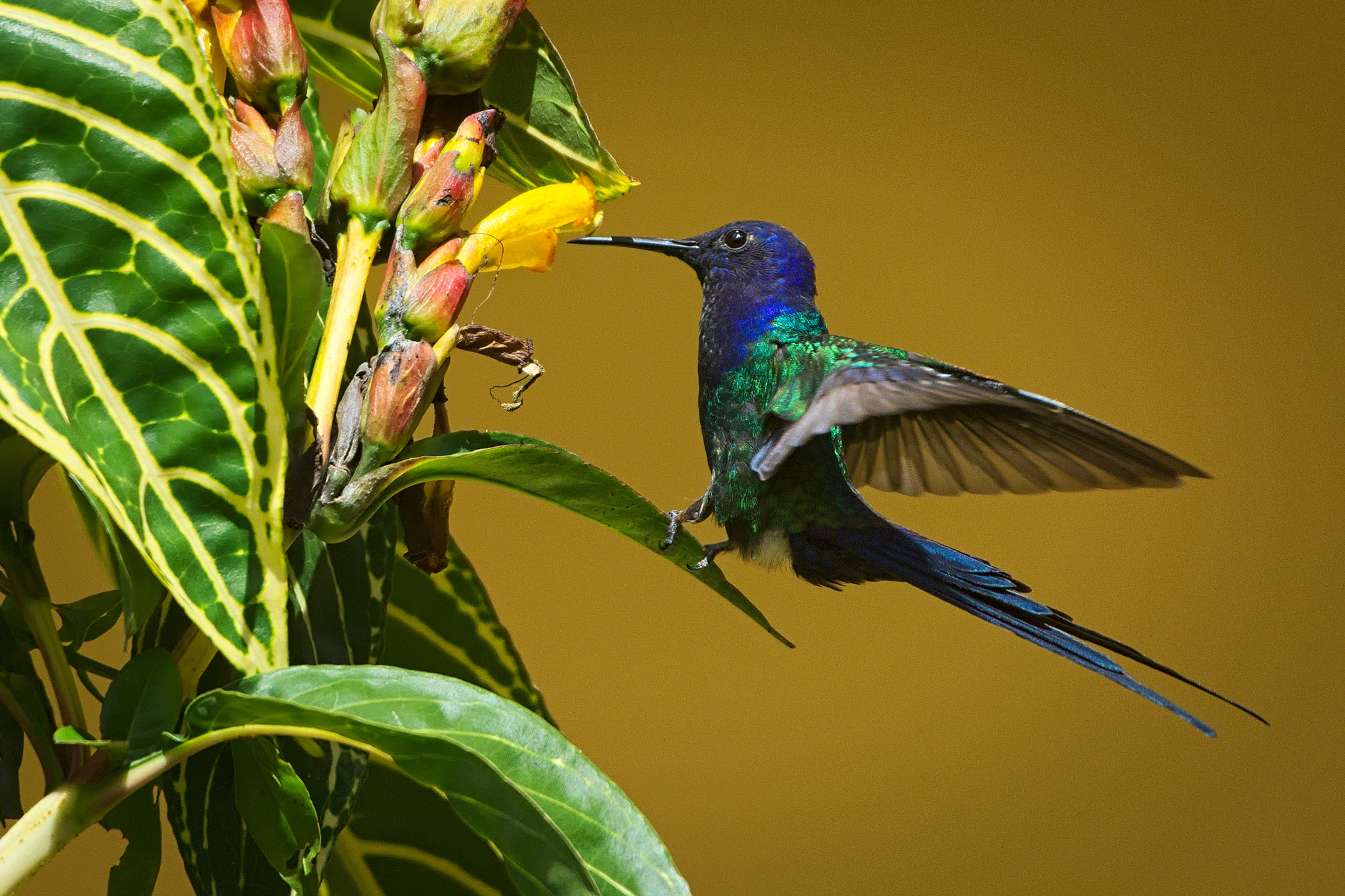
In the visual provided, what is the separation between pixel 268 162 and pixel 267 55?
4 centimetres

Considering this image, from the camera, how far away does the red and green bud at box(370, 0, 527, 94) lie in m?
0.38

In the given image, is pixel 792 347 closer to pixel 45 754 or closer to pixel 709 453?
pixel 709 453

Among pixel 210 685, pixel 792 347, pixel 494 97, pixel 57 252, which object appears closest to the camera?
pixel 57 252

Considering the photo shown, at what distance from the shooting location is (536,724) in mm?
308

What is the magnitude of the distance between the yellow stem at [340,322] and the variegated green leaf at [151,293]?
5cm

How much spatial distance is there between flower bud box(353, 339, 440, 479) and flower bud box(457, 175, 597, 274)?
75 millimetres

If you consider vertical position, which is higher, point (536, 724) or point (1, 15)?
point (1, 15)

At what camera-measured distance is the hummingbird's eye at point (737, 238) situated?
884 mm

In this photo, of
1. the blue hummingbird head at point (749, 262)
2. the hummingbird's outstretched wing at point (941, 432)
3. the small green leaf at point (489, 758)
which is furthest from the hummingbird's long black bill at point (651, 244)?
the small green leaf at point (489, 758)

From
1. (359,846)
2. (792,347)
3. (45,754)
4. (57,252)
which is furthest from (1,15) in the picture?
(792,347)

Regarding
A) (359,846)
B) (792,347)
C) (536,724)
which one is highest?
(792,347)

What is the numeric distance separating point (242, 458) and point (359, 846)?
0.23 m

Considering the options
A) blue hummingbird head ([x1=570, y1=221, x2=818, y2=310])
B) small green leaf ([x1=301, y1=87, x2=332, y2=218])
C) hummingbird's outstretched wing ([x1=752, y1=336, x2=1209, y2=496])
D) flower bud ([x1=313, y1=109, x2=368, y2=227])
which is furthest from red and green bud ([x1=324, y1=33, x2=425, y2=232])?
blue hummingbird head ([x1=570, y1=221, x2=818, y2=310])

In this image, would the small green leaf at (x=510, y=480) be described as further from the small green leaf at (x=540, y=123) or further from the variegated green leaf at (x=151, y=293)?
the small green leaf at (x=540, y=123)
